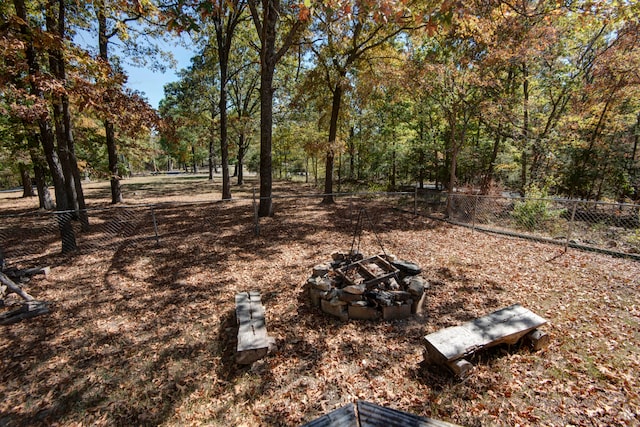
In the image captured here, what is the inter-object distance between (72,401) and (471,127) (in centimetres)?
1839

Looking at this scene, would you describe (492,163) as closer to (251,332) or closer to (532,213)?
(532,213)

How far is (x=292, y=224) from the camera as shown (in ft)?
30.8

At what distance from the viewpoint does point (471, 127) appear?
1545cm

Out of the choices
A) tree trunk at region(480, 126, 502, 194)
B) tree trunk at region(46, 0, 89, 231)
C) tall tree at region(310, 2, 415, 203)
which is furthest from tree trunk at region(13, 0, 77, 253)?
tree trunk at region(480, 126, 502, 194)

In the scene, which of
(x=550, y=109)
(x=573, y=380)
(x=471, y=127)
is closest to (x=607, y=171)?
(x=550, y=109)

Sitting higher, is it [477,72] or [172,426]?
[477,72]

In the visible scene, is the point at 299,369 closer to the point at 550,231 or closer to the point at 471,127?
the point at 550,231

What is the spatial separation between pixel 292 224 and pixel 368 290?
5.42 m

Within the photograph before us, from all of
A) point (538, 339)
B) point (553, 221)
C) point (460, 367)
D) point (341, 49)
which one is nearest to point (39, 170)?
point (341, 49)

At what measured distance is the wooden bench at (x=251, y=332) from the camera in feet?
10.3

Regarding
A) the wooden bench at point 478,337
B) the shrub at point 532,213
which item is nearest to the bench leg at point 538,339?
the wooden bench at point 478,337

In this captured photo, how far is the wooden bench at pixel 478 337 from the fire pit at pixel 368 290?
3.02 ft

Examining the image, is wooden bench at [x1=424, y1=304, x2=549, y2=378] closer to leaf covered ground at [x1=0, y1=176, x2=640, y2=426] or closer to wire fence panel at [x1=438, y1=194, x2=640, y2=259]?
leaf covered ground at [x1=0, y1=176, x2=640, y2=426]

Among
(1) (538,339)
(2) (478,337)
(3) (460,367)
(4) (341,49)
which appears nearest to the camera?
(3) (460,367)
